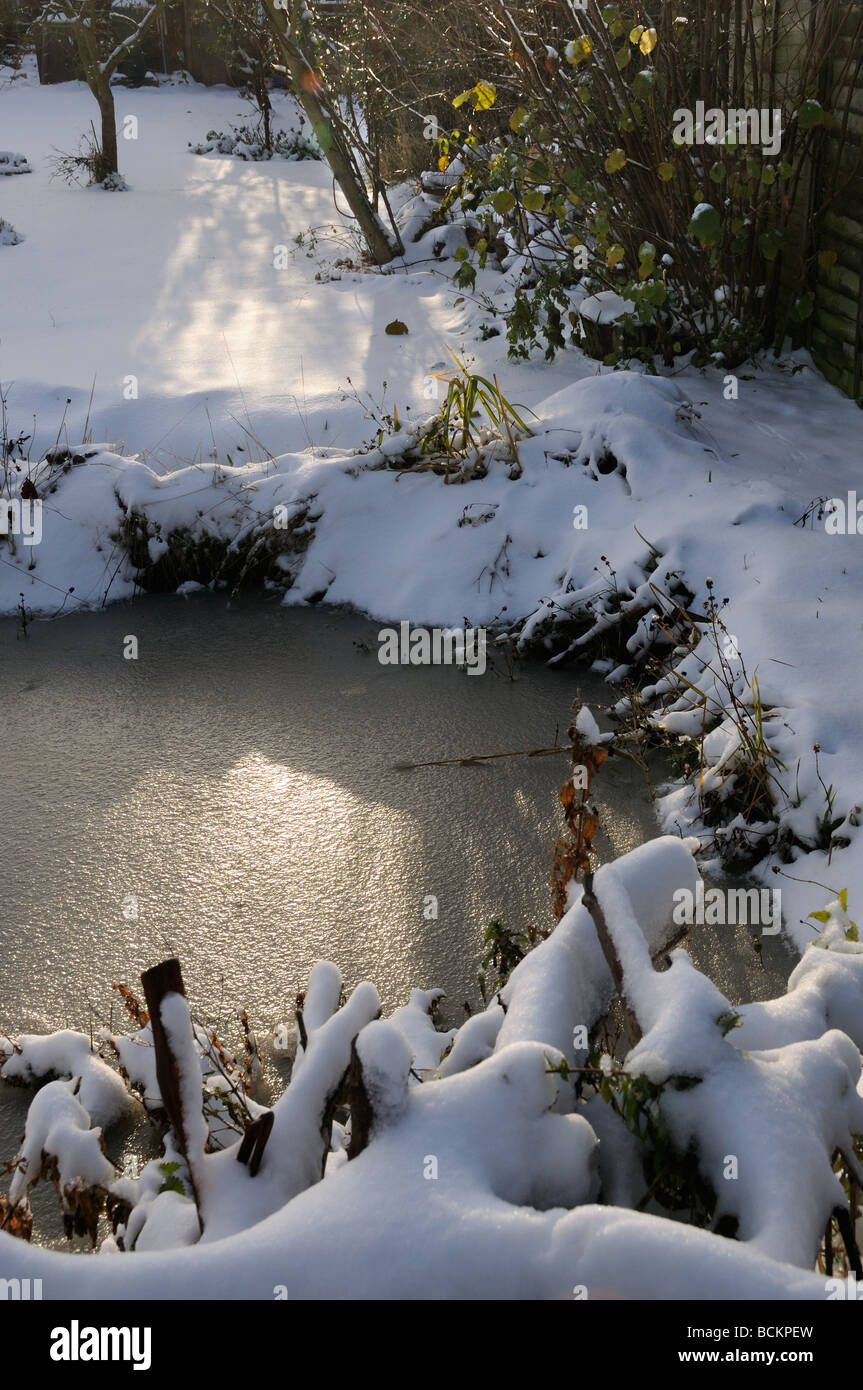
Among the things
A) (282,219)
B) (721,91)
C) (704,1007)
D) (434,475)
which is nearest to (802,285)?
(721,91)

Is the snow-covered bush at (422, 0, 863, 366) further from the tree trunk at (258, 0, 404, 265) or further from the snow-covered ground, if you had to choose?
the tree trunk at (258, 0, 404, 265)

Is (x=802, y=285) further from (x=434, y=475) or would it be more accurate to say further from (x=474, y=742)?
(x=474, y=742)

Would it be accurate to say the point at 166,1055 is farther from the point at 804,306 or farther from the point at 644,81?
the point at 804,306

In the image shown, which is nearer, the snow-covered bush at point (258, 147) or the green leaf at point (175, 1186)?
the green leaf at point (175, 1186)

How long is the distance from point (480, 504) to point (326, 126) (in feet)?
16.6

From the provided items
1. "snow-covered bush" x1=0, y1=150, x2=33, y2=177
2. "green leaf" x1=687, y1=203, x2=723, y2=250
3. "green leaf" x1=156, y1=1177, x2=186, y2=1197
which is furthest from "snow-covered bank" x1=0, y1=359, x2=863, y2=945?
"snow-covered bush" x1=0, y1=150, x2=33, y2=177

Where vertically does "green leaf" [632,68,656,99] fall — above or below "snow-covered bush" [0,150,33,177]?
below

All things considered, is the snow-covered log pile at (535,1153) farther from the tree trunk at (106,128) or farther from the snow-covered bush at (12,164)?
the snow-covered bush at (12,164)

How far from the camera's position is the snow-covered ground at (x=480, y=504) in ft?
4.85

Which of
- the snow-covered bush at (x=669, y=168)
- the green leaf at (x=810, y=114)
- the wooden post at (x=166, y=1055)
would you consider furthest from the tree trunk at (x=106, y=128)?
the wooden post at (x=166, y=1055)

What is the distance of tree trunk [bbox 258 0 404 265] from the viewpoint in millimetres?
8578

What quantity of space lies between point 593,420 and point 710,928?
283 centimetres

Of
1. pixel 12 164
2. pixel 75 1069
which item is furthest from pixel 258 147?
pixel 75 1069
